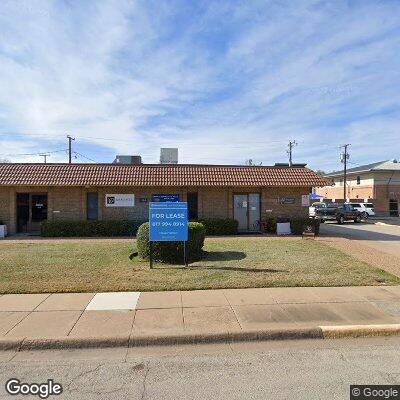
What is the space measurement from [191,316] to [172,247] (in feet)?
14.4

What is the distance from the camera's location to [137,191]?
1928 cm

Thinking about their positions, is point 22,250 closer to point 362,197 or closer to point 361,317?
point 361,317

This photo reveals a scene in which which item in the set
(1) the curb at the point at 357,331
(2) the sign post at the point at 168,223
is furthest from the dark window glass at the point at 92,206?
(1) the curb at the point at 357,331

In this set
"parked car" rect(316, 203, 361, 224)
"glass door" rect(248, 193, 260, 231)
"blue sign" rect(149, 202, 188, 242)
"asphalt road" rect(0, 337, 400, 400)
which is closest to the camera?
"asphalt road" rect(0, 337, 400, 400)

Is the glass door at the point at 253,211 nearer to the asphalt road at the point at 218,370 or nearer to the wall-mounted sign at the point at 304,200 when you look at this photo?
the wall-mounted sign at the point at 304,200

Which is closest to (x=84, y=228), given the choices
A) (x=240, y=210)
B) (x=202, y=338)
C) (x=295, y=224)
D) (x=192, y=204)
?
(x=192, y=204)

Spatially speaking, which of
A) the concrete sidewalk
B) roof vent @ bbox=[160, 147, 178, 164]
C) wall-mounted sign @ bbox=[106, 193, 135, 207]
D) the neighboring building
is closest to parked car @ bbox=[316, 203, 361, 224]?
the neighboring building

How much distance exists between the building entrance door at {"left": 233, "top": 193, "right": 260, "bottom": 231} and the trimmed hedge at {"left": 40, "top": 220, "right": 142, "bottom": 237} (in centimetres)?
593

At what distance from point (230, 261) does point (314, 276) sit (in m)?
2.56

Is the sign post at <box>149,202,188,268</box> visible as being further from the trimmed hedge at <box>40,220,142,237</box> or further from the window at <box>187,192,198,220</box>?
the window at <box>187,192,198,220</box>

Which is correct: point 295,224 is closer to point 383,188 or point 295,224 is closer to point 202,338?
point 202,338

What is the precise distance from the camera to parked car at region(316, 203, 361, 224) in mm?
31109

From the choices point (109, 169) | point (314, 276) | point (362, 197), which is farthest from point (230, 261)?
point (362, 197)

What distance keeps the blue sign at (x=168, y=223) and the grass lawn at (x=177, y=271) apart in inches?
31.9
